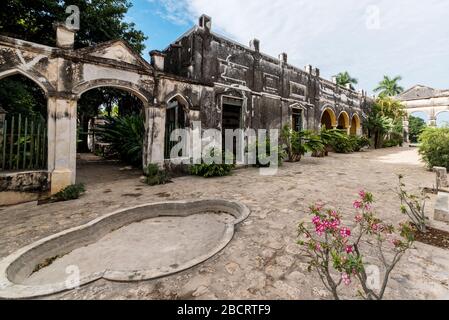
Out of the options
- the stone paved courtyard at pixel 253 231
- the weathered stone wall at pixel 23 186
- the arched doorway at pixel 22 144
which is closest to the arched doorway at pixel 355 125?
the stone paved courtyard at pixel 253 231

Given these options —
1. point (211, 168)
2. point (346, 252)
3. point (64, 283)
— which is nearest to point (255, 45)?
point (211, 168)

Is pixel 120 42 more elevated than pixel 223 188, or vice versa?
pixel 120 42

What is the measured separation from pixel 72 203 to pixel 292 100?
11331mm

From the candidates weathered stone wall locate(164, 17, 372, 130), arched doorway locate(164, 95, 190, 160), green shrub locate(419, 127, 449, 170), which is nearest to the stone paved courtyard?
arched doorway locate(164, 95, 190, 160)

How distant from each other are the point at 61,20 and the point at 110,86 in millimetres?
5967

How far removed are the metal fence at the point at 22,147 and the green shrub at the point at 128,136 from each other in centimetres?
322

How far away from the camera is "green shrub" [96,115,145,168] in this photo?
9148 mm

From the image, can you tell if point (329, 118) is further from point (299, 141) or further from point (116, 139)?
point (116, 139)

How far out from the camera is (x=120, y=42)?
254 inches

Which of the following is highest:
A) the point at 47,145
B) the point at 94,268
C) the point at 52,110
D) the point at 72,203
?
the point at 52,110

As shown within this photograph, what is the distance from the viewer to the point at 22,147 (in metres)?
5.42

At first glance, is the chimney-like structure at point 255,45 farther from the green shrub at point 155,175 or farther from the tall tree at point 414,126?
the tall tree at point 414,126

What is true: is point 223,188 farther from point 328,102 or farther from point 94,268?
point 328,102
